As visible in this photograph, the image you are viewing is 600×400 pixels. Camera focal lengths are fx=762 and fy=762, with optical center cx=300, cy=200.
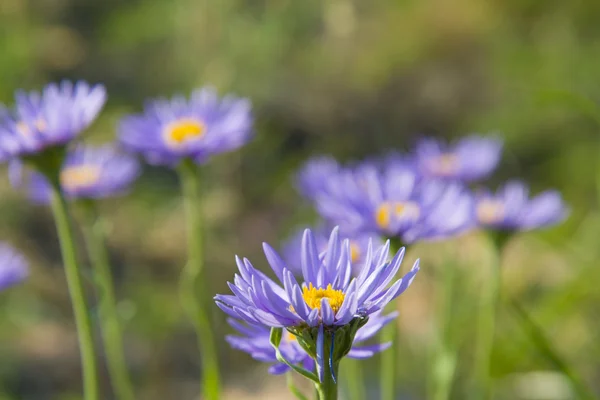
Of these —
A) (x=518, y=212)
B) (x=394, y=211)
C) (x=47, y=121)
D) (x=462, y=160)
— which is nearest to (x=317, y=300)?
(x=394, y=211)

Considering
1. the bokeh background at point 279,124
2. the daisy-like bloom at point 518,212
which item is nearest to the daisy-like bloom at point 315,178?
the daisy-like bloom at point 518,212

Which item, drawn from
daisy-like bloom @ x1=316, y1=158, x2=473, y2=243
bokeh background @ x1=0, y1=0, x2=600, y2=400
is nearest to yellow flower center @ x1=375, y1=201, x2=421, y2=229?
daisy-like bloom @ x1=316, y1=158, x2=473, y2=243

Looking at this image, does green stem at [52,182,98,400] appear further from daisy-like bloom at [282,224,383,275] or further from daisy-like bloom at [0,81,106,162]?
daisy-like bloom at [282,224,383,275]

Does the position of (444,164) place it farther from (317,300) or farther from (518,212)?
(317,300)

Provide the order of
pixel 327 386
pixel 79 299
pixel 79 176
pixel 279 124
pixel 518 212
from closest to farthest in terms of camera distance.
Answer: pixel 327 386 < pixel 79 299 < pixel 518 212 < pixel 79 176 < pixel 279 124

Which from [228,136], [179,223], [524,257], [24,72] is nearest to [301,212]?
[179,223]

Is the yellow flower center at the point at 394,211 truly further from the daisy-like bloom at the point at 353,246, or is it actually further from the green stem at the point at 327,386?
the green stem at the point at 327,386
